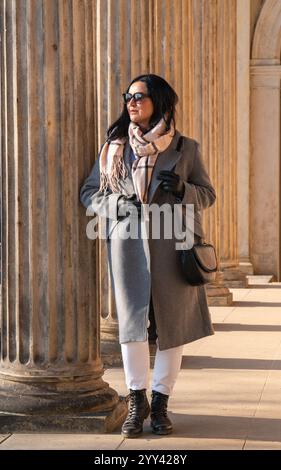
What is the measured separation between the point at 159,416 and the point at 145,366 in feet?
0.95

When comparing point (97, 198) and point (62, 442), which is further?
point (97, 198)

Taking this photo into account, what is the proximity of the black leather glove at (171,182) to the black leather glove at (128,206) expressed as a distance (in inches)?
7.1

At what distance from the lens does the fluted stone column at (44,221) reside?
6387mm

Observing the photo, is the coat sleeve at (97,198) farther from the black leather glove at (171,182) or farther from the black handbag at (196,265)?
the black handbag at (196,265)

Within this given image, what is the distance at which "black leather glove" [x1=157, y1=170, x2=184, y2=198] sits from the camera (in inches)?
241

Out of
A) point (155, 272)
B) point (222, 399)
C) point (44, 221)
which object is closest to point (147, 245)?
point (155, 272)

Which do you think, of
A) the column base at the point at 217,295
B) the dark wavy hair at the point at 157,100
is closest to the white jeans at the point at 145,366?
the dark wavy hair at the point at 157,100

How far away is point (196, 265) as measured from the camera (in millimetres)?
6133

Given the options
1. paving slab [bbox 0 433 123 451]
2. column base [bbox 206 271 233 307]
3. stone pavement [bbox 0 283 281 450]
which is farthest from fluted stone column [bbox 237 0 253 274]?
paving slab [bbox 0 433 123 451]

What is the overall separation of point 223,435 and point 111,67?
3.65 meters

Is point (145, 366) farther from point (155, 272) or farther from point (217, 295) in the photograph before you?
point (217, 295)

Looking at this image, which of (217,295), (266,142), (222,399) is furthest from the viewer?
(266,142)
